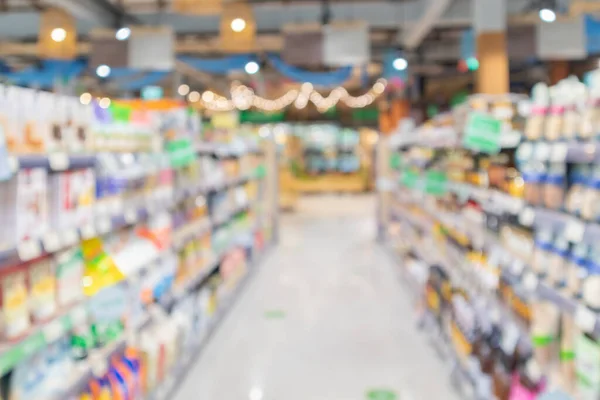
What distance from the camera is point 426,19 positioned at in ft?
27.3

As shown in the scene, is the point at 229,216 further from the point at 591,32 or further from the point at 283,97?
the point at 283,97

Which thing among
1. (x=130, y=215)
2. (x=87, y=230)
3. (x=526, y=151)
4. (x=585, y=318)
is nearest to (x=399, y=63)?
(x=526, y=151)

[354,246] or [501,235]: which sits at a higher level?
[501,235]

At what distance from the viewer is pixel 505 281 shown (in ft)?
10.8

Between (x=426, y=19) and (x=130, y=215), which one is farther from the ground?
(x=426, y=19)

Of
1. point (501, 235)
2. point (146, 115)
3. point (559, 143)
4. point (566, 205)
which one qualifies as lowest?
point (501, 235)

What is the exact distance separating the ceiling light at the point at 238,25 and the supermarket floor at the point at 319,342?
3341 millimetres

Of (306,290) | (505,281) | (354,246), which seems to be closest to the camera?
(505,281)

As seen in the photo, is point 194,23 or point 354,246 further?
point 194,23

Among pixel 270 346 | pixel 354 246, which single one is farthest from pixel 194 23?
pixel 270 346

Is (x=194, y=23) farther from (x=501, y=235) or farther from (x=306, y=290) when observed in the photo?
(x=501, y=235)

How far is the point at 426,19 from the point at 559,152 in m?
6.32

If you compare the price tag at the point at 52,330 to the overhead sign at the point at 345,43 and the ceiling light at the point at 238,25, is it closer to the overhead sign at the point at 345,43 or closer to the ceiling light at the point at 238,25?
the ceiling light at the point at 238,25

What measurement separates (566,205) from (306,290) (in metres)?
4.44
